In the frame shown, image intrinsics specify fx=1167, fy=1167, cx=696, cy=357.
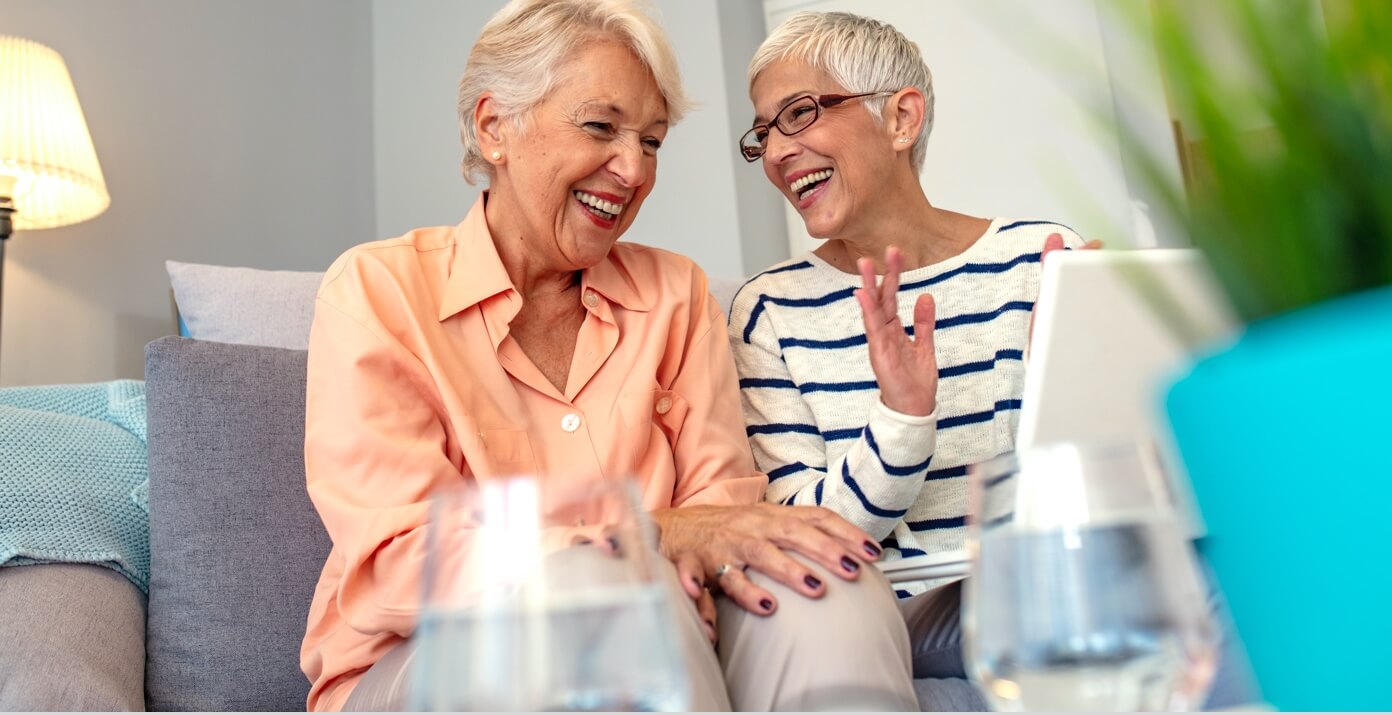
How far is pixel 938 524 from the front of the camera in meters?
1.67

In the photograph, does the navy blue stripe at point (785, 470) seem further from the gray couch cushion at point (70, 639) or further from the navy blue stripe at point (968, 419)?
the gray couch cushion at point (70, 639)

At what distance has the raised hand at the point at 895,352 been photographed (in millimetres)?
1460

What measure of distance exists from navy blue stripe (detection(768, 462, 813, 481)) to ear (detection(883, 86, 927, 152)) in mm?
594

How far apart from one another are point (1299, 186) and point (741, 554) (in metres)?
0.87

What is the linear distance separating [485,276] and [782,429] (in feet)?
1.67

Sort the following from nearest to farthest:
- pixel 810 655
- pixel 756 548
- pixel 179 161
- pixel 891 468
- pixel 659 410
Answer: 1. pixel 810 655
2. pixel 756 548
3. pixel 891 468
4. pixel 659 410
5. pixel 179 161

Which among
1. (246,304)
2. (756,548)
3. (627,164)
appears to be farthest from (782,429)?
(246,304)

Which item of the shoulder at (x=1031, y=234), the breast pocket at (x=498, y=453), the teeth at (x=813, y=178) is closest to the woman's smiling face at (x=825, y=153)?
the teeth at (x=813, y=178)

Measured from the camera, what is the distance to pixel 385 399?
134 cm

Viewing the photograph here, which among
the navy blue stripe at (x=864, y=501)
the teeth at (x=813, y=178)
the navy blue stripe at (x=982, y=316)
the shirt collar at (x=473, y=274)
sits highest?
the teeth at (x=813, y=178)

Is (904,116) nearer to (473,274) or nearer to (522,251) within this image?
(522,251)

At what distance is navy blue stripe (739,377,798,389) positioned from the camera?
1.79 metres

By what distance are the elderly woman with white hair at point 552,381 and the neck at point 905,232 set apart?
30 cm

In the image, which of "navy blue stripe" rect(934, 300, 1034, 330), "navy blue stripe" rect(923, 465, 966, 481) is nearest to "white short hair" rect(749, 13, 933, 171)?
"navy blue stripe" rect(934, 300, 1034, 330)
